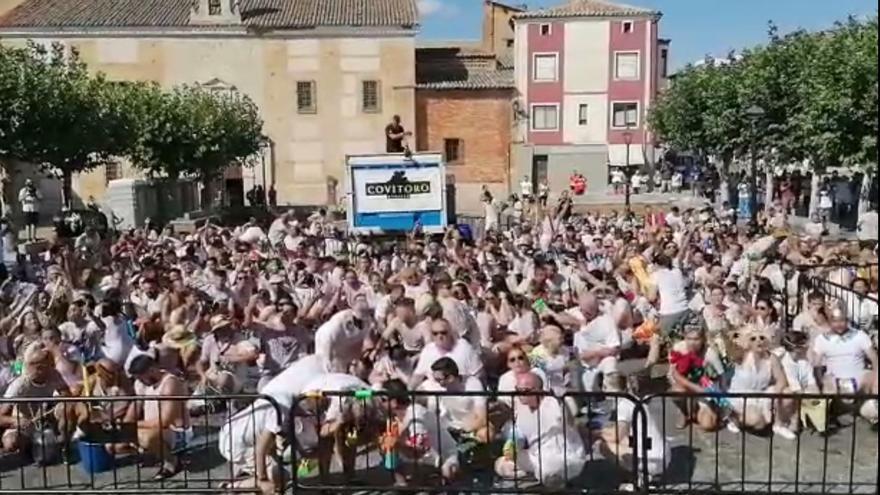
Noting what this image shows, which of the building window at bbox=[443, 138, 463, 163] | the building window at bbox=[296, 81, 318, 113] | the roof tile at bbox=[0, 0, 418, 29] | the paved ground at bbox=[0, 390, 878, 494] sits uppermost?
the roof tile at bbox=[0, 0, 418, 29]

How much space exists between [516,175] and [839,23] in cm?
2803

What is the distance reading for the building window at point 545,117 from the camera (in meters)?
53.3

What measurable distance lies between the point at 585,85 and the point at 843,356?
45.9 metres

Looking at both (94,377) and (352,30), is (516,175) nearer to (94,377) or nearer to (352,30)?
(352,30)

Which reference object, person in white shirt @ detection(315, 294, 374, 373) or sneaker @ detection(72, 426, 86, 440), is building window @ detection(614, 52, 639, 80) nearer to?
person in white shirt @ detection(315, 294, 374, 373)

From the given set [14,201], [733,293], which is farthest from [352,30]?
[733,293]

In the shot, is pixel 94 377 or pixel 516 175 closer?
pixel 94 377

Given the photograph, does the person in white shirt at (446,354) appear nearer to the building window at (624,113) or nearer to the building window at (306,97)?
the building window at (306,97)

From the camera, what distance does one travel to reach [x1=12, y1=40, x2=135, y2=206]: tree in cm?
2630

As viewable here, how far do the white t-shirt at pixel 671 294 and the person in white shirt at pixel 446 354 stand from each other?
398 centimetres

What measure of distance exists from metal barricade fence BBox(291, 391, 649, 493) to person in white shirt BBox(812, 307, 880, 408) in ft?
7.85

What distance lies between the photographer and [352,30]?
159 feet

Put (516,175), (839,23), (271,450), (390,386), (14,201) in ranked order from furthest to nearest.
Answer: (516,175)
(14,201)
(839,23)
(390,386)
(271,450)

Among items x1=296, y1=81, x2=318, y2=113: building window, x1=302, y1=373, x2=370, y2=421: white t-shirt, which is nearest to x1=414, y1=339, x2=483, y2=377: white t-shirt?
x1=302, y1=373, x2=370, y2=421: white t-shirt
